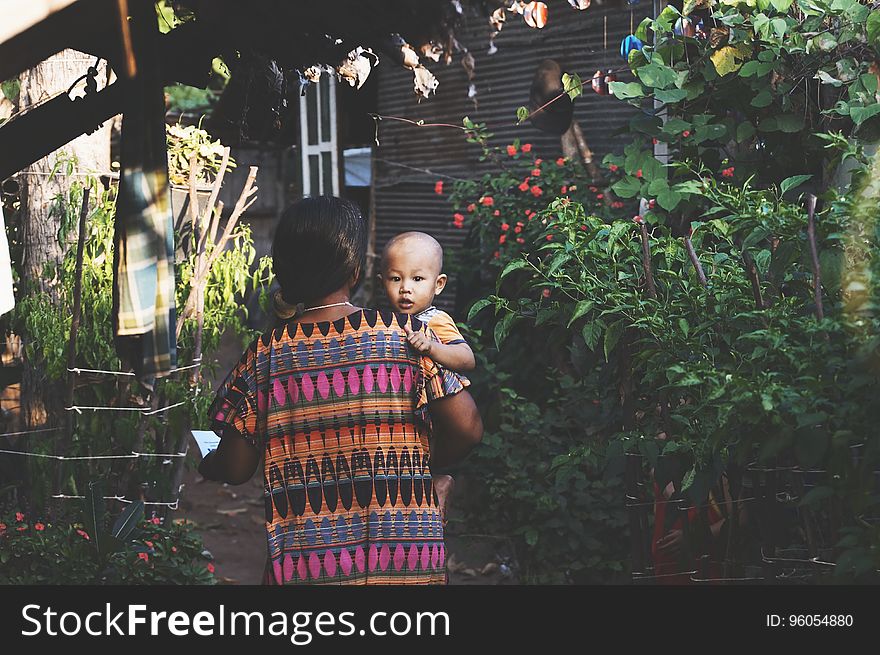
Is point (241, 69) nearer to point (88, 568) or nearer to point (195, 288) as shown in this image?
point (195, 288)

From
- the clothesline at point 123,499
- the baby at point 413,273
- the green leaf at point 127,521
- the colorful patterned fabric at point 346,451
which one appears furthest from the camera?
the clothesline at point 123,499

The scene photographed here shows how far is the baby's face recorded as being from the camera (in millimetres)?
3193

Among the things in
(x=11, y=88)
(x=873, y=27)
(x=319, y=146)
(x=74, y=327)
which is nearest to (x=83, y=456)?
(x=74, y=327)

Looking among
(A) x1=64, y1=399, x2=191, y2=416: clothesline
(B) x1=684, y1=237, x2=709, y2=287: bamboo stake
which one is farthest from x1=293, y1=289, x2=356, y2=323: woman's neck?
(A) x1=64, y1=399, x2=191, y2=416: clothesline

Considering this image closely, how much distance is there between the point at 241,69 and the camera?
3695 mm

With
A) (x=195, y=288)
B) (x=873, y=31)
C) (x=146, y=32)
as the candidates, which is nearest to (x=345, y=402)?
(x=146, y=32)

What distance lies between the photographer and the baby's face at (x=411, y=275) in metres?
3.19

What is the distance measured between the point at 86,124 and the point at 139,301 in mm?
658

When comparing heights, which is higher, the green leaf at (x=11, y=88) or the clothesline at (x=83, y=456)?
the green leaf at (x=11, y=88)

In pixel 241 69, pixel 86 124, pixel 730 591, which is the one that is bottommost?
pixel 730 591

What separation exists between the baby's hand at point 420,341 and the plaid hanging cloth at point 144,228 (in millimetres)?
691

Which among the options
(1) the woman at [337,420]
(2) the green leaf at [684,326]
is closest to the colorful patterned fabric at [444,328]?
(1) the woman at [337,420]

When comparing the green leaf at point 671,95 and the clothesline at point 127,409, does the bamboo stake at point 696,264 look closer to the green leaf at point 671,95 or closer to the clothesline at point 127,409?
the green leaf at point 671,95

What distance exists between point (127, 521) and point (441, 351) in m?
2.82
